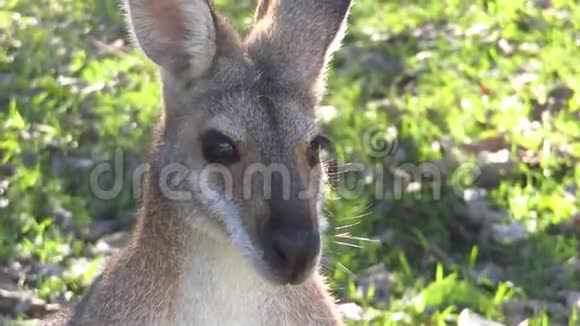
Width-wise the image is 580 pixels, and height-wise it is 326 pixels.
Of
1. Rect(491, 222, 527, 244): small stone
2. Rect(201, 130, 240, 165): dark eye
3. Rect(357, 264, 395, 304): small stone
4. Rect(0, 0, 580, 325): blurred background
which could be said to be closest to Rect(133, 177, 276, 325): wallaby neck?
Rect(201, 130, 240, 165): dark eye

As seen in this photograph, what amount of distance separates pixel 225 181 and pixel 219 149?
0.10 meters

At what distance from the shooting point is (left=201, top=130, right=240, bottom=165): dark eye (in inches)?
149

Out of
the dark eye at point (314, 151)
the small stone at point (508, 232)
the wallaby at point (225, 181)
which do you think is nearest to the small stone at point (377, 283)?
the small stone at point (508, 232)

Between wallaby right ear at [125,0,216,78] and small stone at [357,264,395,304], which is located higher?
wallaby right ear at [125,0,216,78]

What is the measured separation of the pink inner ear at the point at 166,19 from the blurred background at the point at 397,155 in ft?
3.04

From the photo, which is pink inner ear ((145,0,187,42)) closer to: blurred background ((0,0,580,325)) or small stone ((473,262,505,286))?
blurred background ((0,0,580,325))

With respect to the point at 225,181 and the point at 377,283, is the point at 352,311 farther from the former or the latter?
the point at 225,181

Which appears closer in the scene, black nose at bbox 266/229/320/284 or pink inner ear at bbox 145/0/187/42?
black nose at bbox 266/229/320/284

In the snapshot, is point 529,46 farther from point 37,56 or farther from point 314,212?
point 314,212

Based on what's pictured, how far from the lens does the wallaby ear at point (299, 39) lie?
13.5ft

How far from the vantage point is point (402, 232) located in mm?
5941

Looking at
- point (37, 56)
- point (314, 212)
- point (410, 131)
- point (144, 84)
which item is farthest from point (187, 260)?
point (37, 56)

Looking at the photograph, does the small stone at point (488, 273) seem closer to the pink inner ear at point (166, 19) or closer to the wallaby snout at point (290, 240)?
the wallaby snout at point (290, 240)

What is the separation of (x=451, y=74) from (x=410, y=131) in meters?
0.90
